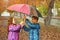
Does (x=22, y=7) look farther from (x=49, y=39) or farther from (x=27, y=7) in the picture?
(x=49, y=39)

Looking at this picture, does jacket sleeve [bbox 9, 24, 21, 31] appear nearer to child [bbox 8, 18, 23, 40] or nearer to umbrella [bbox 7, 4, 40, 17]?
child [bbox 8, 18, 23, 40]

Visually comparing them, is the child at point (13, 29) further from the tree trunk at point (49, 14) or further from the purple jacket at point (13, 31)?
the tree trunk at point (49, 14)

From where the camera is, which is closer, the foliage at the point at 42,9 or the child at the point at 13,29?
the child at the point at 13,29

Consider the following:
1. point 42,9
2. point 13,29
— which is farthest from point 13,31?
point 42,9

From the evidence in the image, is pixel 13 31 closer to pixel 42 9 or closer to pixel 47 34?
pixel 42 9

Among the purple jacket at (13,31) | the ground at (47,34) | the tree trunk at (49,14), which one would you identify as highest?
the tree trunk at (49,14)

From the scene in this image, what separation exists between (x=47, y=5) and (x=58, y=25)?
77 cm

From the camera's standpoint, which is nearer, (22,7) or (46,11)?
(22,7)

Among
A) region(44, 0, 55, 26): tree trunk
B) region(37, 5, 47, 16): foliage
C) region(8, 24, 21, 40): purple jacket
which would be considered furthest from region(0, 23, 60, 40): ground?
region(8, 24, 21, 40): purple jacket

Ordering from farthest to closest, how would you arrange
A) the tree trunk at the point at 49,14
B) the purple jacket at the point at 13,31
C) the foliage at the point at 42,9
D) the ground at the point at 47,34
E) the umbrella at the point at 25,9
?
the ground at the point at 47,34
the tree trunk at the point at 49,14
the foliage at the point at 42,9
the purple jacket at the point at 13,31
the umbrella at the point at 25,9

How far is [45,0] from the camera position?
6.41 metres

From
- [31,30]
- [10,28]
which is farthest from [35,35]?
[10,28]

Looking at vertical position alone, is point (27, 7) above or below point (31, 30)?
above

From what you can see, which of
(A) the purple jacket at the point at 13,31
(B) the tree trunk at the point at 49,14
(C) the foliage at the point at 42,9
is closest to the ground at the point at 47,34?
(B) the tree trunk at the point at 49,14
